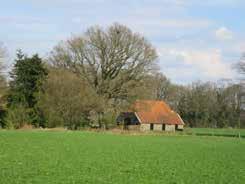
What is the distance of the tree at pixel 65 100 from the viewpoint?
67562 mm

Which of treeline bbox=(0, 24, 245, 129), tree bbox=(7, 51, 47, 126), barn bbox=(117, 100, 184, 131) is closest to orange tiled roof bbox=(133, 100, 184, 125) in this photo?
barn bbox=(117, 100, 184, 131)

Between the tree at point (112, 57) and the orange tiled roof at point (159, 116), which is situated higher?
the tree at point (112, 57)

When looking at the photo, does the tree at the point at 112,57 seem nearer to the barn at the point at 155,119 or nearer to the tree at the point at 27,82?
the tree at the point at 27,82

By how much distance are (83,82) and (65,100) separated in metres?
4.27

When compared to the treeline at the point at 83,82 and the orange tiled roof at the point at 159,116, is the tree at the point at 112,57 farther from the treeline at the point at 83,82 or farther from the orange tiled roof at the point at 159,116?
the orange tiled roof at the point at 159,116

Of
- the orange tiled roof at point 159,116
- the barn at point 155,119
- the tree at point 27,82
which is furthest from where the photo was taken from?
the orange tiled roof at point 159,116

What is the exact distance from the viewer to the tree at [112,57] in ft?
239

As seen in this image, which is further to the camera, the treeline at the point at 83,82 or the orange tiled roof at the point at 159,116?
the orange tiled roof at the point at 159,116

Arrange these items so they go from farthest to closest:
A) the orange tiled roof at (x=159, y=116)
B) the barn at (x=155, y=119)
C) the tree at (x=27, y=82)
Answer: the orange tiled roof at (x=159, y=116)
the barn at (x=155, y=119)
the tree at (x=27, y=82)

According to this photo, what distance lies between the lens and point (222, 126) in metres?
115

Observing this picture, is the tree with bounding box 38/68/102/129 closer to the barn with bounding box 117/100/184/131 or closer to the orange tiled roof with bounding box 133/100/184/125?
the barn with bounding box 117/100/184/131

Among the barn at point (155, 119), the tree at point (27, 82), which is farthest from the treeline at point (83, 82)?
the barn at point (155, 119)

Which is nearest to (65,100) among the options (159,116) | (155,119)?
(155,119)

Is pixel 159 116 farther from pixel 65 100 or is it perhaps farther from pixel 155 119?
pixel 65 100
